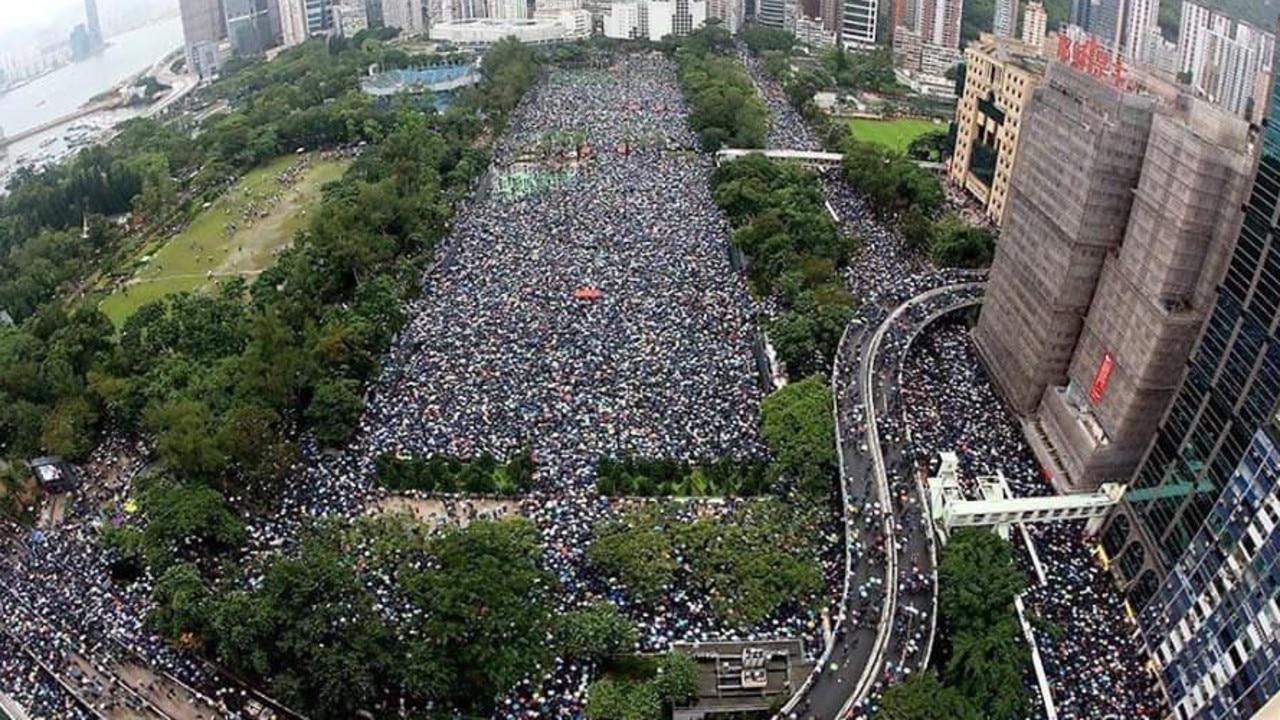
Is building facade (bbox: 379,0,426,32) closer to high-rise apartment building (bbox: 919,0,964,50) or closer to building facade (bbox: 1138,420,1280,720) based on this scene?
high-rise apartment building (bbox: 919,0,964,50)

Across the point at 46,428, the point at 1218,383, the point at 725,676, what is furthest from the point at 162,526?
the point at 1218,383

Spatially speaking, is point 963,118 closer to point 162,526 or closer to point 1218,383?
point 1218,383

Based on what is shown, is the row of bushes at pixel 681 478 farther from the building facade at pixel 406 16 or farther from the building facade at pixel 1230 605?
the building facade at pixel 406 16

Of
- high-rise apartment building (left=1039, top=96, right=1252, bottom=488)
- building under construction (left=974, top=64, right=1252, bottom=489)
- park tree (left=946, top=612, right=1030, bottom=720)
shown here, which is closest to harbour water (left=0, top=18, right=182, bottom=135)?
building under construction (left=974, top=64, right=1252, bottom=489)

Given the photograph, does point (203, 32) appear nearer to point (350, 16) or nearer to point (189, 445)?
point (350, 16)

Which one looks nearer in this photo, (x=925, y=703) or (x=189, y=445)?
(x=925, y=703)

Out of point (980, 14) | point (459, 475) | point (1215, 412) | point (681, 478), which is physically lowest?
point (681, 478)

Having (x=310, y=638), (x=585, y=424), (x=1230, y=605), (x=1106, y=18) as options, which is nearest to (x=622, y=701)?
(x=310, y=638)

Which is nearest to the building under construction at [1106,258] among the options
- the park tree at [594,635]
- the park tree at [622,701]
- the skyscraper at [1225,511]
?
the skyscraper at [1225,511]
